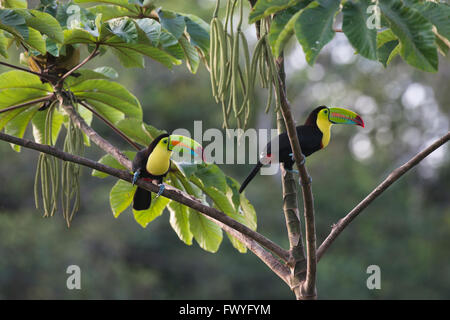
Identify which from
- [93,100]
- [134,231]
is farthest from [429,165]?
[93,100]

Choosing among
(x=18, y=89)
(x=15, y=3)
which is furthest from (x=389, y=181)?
(x=15, y=3)

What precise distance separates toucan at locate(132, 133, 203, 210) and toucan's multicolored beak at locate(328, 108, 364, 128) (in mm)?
840

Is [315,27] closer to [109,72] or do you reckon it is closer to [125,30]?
[125,30]

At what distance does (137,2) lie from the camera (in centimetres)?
237

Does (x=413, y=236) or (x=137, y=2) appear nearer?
(x=137, y=2)

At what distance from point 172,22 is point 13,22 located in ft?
2.43

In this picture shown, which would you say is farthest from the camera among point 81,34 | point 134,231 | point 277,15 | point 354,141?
point 354,141

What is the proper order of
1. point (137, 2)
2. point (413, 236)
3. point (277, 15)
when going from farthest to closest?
point (413, 236) → point (137, 2) → point (277, 15)

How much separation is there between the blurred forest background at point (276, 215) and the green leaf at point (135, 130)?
5.03 meters

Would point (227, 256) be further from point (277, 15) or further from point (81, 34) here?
point (277, 15)

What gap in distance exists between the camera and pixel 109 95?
2.68m

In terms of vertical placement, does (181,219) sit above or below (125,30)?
below

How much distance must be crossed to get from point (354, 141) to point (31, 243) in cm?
819

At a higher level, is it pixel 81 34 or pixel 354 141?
pixel 354 141
